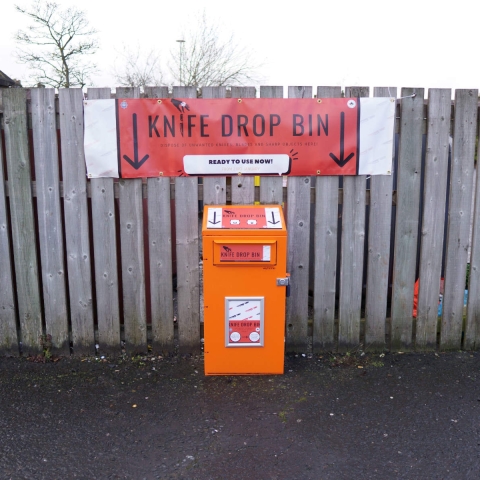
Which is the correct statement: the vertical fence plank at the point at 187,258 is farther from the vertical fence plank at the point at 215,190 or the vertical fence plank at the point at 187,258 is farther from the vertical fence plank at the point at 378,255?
the vertical fence plank at the point at 378,255

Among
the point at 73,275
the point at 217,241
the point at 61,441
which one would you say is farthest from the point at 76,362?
the point at 217,241

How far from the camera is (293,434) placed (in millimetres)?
3084

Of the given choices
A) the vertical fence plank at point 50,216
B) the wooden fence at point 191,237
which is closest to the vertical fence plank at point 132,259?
the wooden fence at point 191,237

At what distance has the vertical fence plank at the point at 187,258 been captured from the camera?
12.8 feet

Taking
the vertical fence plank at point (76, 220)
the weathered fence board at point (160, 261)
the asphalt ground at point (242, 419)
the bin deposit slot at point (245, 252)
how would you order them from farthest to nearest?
the weathered fence board at point (160, 261) < the vertical fence plank at point (76, 220) < the bin deposit slot at point (245, 252) < the asphalt ground at point (242, 419)

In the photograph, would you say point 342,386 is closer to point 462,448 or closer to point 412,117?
point 462,448

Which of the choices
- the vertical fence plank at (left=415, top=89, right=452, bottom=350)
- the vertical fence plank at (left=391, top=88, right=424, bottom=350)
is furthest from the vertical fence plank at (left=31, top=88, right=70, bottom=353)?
the vertical fence plank at (left=415, top=89, right=452, bottom=350)

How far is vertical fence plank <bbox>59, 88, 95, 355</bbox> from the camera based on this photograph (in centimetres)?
381

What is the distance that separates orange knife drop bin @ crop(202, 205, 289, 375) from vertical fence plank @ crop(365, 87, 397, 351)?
2.65 feet

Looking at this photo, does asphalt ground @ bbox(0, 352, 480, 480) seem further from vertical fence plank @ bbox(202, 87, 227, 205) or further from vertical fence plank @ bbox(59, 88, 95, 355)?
vertical fence plank @ bbox(202, 87, 227, 205)

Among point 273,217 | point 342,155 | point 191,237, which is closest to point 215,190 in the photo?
point 191,237

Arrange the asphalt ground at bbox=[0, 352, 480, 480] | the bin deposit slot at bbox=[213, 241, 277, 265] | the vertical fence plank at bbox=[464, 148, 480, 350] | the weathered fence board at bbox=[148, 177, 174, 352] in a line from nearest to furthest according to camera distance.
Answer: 1. the asphalt ground at bbox=[0, 352, 480, 480]
2. the bin deposit slot at bbox=[213, 241, 277, 265]
3. the weathered fence board at bbox=[148, 177, 174, 352]
4. the vertical fence plank at bbox=[464, 148, 480, 350]

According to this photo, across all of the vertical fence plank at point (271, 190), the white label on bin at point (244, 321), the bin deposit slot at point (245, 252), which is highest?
the vertical fence plank at point (271, 190)

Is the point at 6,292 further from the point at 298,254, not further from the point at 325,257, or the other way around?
the point at 325,257
